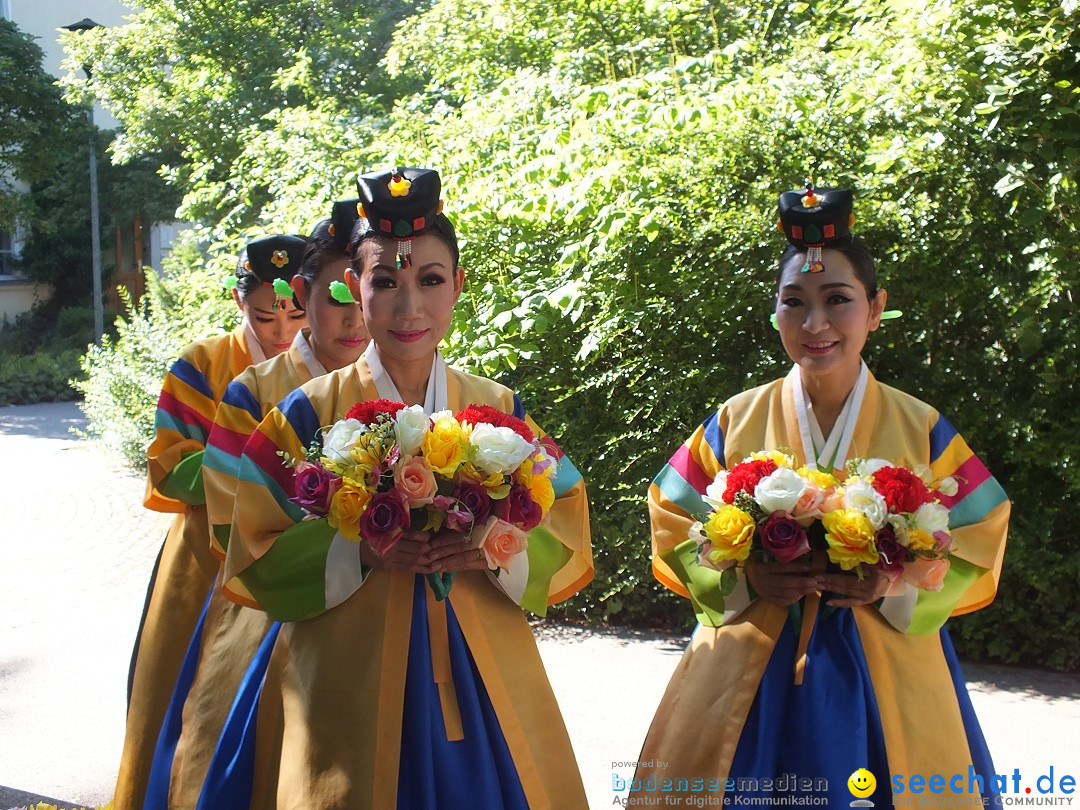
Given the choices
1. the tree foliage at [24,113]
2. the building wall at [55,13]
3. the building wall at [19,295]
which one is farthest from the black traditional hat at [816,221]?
the building wall at [19,295]

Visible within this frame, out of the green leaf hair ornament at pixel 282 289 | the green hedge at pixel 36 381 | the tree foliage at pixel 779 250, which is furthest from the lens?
the green hedge at pixel 36 381

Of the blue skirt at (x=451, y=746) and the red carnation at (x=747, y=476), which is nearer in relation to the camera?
the blue skirt at (x=451, y=746)

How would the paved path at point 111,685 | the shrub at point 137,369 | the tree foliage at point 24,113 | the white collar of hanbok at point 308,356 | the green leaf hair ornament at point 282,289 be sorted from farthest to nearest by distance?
the tree foliage at point 24,113 → the shrub at point 137,369 → the paved path at point 111,685 → the green leaf hair ornament at point 282,289 → the white collar of hanbok at point 308,356

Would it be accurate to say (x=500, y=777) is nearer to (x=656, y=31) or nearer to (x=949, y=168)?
(x=949, y=168)

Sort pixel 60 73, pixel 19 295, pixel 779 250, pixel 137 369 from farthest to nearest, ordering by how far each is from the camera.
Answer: pixel 19 295 → pixel 60 73 → pixel 137 369 → pixel 779 250

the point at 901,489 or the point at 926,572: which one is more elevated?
the point at 901,489

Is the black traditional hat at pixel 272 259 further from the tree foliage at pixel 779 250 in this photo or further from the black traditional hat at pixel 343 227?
the tree foliage at pixel 779 250

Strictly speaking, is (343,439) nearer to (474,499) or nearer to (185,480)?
(474,499)

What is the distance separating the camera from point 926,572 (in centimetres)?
288

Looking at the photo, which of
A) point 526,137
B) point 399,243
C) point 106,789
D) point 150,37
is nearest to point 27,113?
point 150,37

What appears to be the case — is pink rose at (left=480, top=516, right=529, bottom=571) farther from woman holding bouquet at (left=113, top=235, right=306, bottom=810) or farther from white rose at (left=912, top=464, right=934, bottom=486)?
woman holding bouquet at (left=113, top=235, right=306, bottom=810)

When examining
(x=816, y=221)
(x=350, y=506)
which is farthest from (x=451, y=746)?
(x=816, y=221)

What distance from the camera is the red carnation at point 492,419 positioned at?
283 cm

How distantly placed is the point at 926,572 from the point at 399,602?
1.31 m
